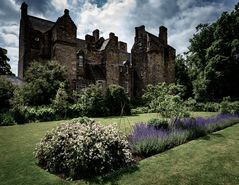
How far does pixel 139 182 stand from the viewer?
502 centimetres

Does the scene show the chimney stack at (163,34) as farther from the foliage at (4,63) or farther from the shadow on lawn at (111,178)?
the shadow on lawn at (111,178)

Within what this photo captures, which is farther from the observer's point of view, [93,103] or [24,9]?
[24,9]

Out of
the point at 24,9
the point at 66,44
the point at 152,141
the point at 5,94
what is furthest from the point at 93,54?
the point at 152,141

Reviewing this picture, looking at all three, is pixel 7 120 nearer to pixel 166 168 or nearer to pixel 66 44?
pixel 166 168

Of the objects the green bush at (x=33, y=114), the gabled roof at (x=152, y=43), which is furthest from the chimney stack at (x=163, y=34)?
the green bush at (x=33, y=114)

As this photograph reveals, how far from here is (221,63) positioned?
109ft

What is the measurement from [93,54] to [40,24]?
9.45 meters

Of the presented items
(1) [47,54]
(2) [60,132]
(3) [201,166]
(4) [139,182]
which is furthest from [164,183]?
(1) [47,54]

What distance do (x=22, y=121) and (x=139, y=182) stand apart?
49.4 feet

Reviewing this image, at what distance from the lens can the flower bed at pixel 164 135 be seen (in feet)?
24.0

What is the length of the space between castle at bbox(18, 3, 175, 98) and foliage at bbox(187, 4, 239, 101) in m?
6.06

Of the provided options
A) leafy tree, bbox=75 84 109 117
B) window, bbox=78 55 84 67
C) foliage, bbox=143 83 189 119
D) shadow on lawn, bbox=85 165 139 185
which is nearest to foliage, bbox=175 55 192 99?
window, bbox=78 55 84 67

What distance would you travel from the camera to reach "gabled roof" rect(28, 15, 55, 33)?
100 feet

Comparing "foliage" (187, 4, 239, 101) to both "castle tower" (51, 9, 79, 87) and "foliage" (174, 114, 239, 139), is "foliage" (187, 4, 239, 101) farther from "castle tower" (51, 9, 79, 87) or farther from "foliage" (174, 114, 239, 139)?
"foliage" (174, 114, 239, 139)
